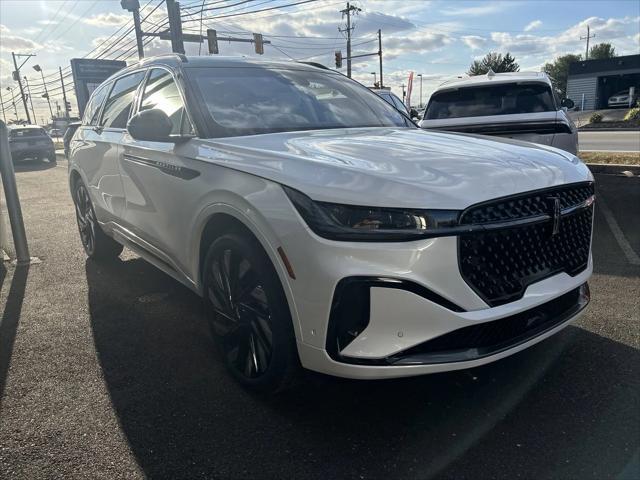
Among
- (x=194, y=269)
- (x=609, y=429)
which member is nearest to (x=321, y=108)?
(x=194, y=269)

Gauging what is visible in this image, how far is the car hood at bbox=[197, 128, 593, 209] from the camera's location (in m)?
2.30

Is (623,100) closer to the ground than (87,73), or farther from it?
closer to the ground

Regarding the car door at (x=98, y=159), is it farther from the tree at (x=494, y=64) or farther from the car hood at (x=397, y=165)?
the tree at (x=494, y=64)

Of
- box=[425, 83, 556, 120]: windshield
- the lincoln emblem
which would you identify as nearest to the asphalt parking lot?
the lincoln emblem

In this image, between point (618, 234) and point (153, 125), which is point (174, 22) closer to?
point (618, 234)

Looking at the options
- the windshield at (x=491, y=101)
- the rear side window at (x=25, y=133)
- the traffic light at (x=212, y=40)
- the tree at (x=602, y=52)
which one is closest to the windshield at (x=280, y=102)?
the windshield at (x=491, y=101)

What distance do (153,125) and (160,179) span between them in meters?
0.44

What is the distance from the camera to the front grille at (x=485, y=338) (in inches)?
90.9

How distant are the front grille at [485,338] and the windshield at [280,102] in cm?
172

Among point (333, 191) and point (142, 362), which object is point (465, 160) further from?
point (142, 362)

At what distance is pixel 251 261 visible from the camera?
271 cm

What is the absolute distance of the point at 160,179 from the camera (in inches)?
143

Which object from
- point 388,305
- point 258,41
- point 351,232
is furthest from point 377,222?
point 258,41

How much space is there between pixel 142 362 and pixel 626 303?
11.7 ft
